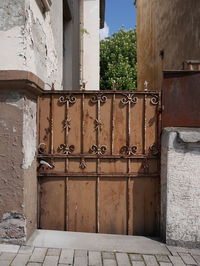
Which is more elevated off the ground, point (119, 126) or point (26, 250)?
point (119, 126)

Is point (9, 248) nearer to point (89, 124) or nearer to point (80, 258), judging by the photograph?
point (80, 258)

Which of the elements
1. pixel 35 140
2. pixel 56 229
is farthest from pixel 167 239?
pixel 35 140

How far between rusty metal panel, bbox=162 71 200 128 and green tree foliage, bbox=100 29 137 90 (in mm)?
14666

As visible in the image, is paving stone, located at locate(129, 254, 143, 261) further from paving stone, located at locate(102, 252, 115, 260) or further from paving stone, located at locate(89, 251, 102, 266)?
paving stone, located at locate(89, 251, 102, 266)

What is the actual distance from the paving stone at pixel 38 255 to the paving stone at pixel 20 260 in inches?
2.1

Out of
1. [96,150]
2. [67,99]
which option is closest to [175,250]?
[96,150]

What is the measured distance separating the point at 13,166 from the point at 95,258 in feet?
4.07

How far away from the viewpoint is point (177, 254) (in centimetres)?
309

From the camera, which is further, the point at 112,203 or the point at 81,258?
the point at 112,203

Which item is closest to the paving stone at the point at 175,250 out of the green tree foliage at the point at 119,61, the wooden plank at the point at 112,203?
the wooden plank at the point at 112,203

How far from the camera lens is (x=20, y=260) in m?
2.79

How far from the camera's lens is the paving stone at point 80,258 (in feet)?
9.16

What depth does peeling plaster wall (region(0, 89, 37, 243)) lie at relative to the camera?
3045 millimetres

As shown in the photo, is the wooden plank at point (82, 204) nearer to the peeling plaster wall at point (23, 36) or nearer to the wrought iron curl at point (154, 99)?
the wrought iron curl at point (154, 99)
